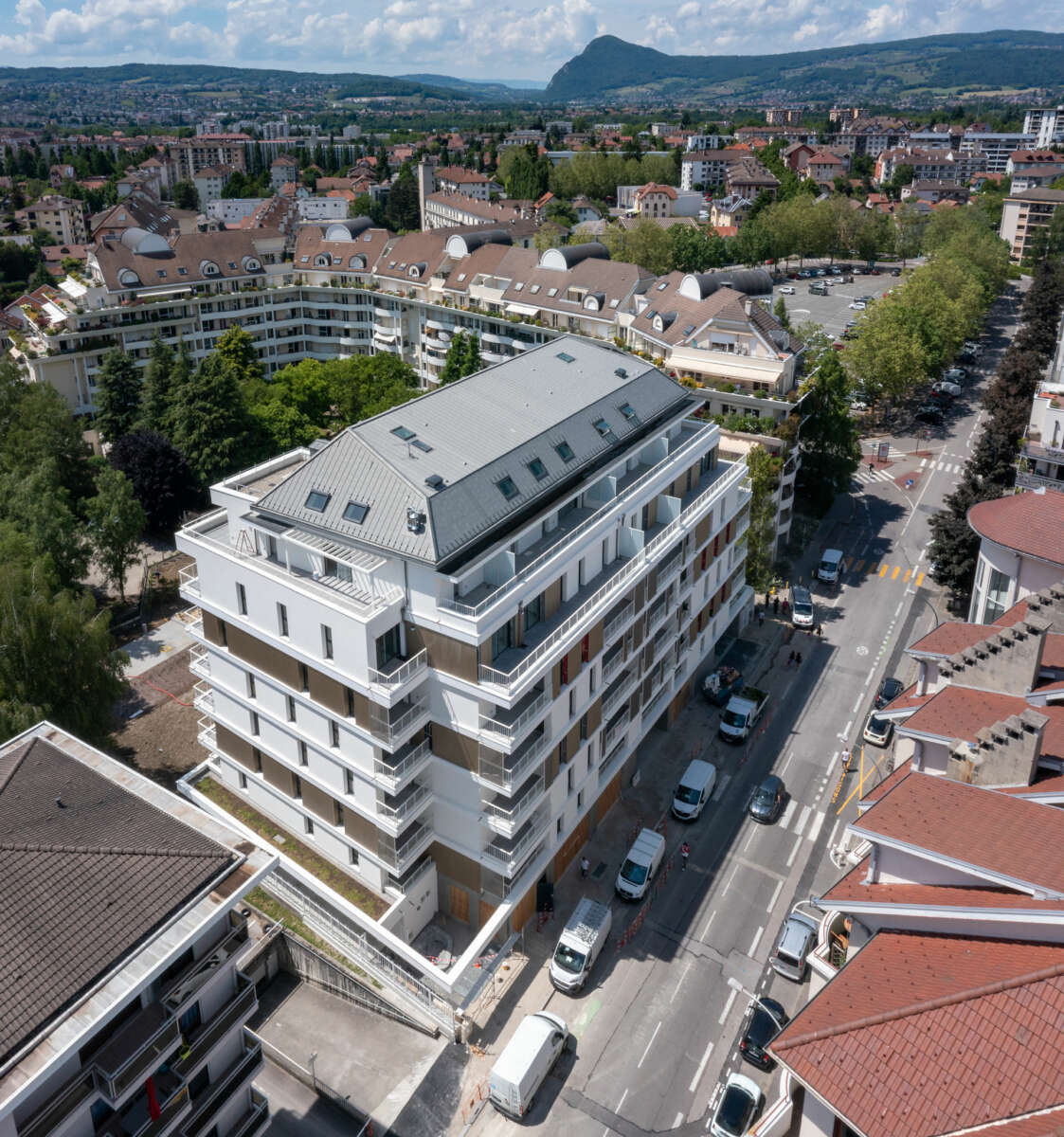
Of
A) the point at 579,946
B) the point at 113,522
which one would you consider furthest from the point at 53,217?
the point at 579,946

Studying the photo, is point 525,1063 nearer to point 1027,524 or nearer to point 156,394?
point 1027,524

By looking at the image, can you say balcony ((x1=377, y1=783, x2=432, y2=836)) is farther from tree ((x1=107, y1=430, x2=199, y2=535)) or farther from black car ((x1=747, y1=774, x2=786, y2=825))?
tree ((x1=107, y1=430, x2=199, y2=535))

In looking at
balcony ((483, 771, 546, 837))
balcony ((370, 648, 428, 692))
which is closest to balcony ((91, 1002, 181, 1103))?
balcony ((370, 648, 428, 692))

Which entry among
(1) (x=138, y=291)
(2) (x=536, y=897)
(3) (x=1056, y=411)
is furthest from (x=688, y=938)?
(1) (x=138, y=291)

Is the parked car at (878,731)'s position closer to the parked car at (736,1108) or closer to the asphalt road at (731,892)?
the asphalt road at (731,892)

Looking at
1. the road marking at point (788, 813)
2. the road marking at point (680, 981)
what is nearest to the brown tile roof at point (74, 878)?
the road marking at point (680, 981)

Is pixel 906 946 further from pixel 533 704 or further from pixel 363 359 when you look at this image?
pixel 363 359
